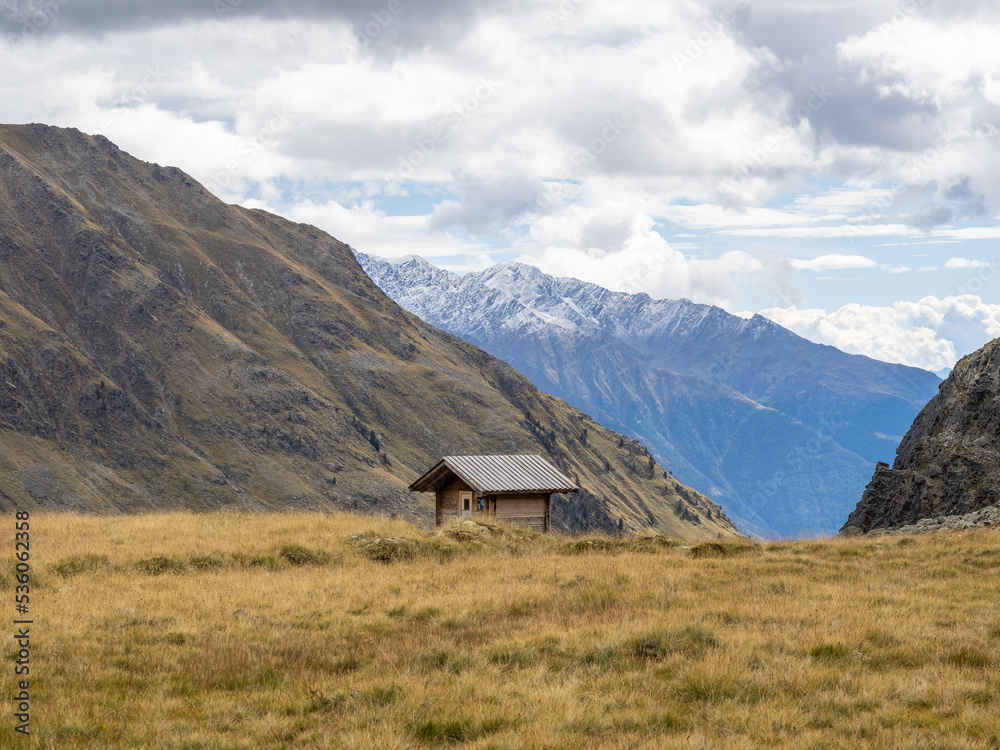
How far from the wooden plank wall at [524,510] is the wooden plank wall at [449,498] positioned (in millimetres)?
1859

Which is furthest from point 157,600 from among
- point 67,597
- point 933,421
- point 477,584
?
point 933,421

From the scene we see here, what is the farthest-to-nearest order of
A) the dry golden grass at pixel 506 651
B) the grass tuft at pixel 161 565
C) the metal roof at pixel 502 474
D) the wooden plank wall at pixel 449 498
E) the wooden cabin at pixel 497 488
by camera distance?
the wooden plank wall at pixel 449 498
the wooden cabin at pixel 497 488
the metal roof at pixel 502 474
the grass tuft at pixel 161 565
the dry golden grass at pixel 506 651

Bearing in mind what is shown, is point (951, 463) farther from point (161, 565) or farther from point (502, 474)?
point (161, 565)

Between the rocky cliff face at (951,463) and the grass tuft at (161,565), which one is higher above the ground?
the rocky cliff face at (951,463)

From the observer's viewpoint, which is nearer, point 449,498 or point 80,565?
point 80,565

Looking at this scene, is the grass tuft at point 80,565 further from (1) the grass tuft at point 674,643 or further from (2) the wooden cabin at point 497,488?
(2) the wooden cabin at point 497,488

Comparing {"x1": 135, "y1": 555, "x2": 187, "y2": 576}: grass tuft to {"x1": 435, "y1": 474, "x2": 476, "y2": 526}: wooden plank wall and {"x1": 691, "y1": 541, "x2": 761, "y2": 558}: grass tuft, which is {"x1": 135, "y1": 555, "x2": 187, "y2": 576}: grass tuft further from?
{"x1": 435, "y1": 474, "x2": 476, "y2": 526}: wooden plank wall

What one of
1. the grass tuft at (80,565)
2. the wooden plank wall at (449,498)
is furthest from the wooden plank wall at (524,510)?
the grass tuft at (80,565)

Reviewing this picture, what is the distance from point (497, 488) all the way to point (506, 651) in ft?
71.9

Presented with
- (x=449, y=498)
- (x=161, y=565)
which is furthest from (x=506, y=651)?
(x=449, y=498)

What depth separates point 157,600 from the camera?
15.2 m

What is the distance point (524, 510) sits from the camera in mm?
35188

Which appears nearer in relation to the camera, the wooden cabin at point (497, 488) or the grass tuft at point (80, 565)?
the grass tuft at point (80, 565)

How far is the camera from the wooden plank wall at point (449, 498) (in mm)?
36000
